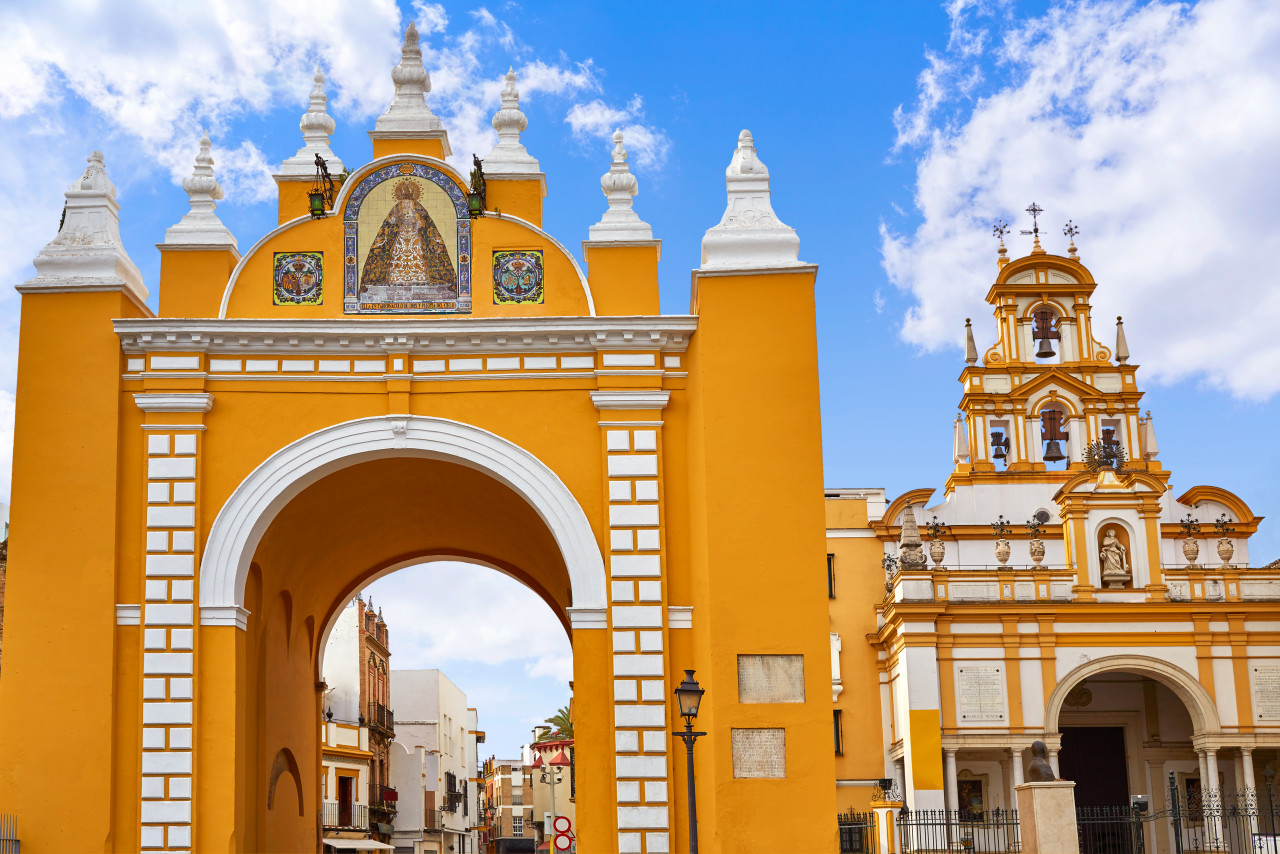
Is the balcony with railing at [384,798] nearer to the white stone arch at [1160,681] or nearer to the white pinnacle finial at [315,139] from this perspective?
the white stone arch at [1160,681]

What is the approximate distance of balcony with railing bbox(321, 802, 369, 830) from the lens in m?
41.1

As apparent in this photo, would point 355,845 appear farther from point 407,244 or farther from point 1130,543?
point 407,244

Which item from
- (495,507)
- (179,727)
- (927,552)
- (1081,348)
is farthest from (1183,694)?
(179,727)

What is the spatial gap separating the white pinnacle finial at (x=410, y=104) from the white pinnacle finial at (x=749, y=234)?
3.53 metres

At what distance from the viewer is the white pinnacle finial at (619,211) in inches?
652

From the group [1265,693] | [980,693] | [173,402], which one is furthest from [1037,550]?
[173,402]

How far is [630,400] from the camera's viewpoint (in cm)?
1611

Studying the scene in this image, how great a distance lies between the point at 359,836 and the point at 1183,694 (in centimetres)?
2319

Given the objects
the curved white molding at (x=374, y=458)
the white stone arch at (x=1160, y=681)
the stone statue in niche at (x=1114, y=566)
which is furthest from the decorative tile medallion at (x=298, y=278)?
the stone statue in niche at (x=1114, y=566)

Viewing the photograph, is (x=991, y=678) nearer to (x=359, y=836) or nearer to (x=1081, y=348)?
(x=1081, y=348)

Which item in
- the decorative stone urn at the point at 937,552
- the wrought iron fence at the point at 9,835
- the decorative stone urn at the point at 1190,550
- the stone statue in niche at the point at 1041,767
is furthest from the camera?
the decorative stone urn at the point at 937,552

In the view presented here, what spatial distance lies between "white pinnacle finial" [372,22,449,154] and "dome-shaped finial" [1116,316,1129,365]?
2538 centimetres

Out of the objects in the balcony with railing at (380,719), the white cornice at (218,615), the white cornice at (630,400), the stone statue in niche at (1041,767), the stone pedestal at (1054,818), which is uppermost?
the white cornice at (630,400)

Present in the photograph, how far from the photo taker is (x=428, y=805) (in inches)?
2088
